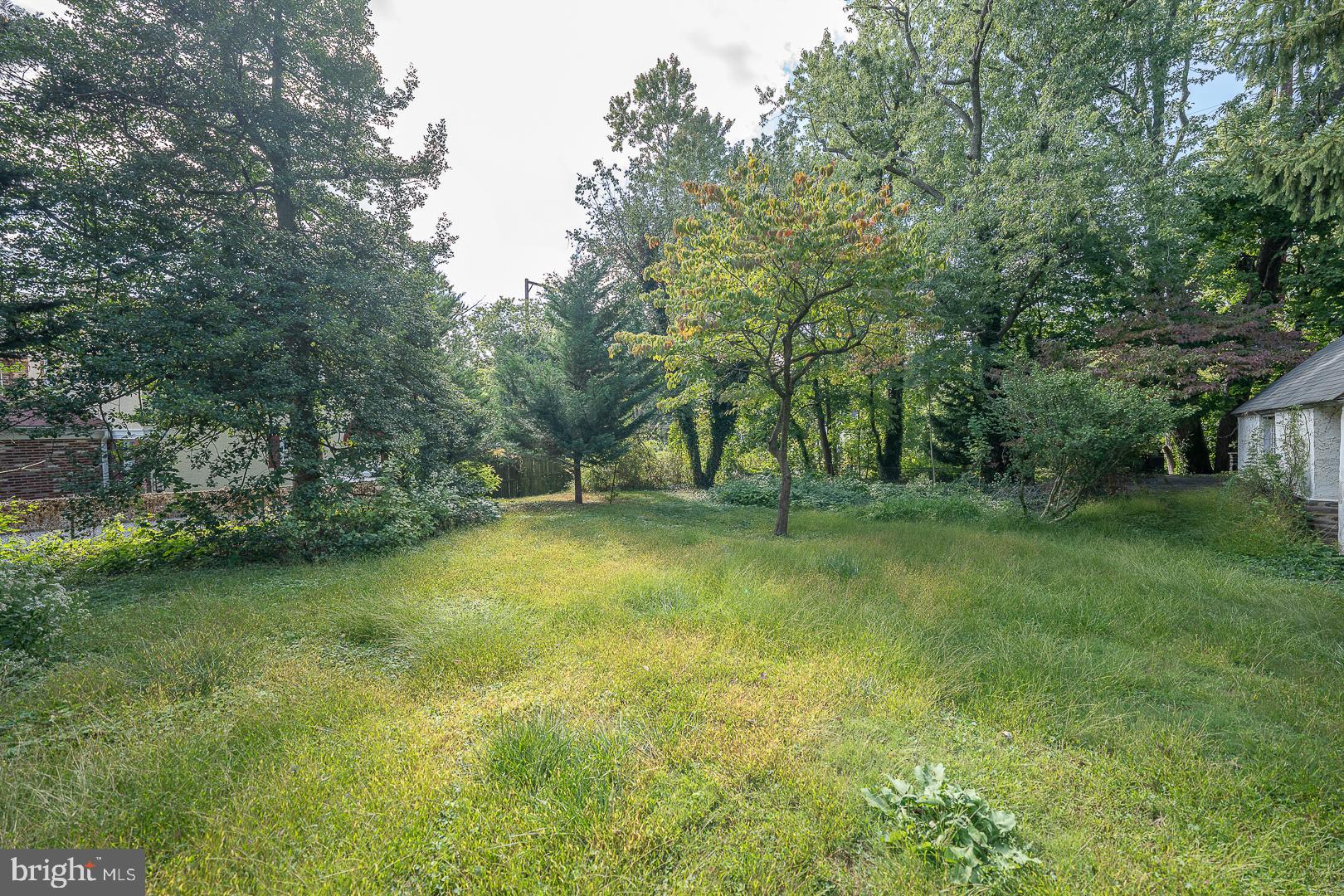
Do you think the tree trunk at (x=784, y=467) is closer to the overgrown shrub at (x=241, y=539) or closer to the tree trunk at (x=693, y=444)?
the overgrown shrub at (x=241, y=539)

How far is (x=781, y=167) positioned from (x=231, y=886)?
1752 cm

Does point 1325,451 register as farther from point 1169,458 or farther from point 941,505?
Answer: point 1169,458

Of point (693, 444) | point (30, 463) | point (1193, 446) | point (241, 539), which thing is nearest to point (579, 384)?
point (693, 444)

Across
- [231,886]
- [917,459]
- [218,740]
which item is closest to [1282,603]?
[231,886]

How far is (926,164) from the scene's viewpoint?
13078 mm

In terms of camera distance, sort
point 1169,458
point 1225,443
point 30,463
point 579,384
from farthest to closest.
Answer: point 1169,458 < point 579,384 < point 1225,443 < point 30,463

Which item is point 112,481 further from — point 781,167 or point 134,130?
point 781,167

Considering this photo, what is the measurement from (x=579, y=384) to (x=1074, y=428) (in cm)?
1126

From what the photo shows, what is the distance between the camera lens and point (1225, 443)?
1340cm

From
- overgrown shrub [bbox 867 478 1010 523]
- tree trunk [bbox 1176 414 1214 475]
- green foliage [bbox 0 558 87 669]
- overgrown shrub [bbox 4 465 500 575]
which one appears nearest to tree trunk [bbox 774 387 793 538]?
overgrown shrub [bbox 867 478 1010 523]

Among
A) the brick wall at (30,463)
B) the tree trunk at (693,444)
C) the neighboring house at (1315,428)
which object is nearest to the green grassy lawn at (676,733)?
the neighboring house at (1315,428)

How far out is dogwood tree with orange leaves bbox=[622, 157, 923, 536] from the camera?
6.95 metres

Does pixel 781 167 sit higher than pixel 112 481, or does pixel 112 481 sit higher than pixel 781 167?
pixel 781 167

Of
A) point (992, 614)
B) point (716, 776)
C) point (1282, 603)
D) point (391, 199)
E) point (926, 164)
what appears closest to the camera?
point (716, 776)
